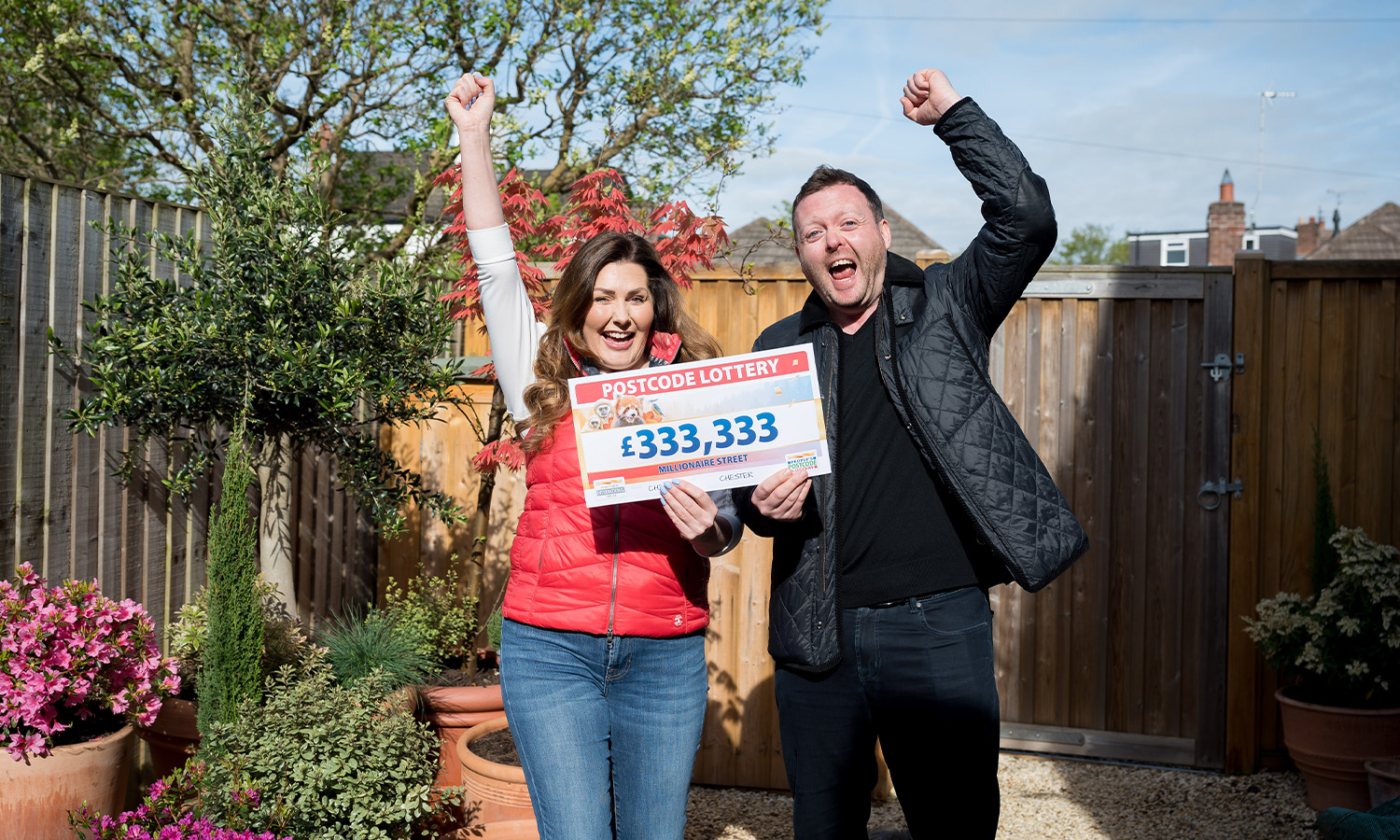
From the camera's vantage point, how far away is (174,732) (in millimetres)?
3258

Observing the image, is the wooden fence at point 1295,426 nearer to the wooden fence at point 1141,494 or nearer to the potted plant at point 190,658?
the wooden fence at point 1141,494

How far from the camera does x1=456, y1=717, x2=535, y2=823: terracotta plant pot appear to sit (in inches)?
126

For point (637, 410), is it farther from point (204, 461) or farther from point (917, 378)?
point (204, 461)

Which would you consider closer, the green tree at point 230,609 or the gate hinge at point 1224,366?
the green tree at point 230,609

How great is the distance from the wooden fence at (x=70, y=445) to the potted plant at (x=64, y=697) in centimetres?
26

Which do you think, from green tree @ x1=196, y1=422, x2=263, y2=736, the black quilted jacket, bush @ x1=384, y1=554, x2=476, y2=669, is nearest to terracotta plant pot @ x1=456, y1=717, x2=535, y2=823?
bush @ x1=384, y1=554, x2=476, y2=669

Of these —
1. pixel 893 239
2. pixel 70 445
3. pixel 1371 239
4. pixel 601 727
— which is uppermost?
pixel 1371 239

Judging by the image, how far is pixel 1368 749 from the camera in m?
3.85

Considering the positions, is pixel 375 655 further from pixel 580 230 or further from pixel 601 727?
pixel 601 727

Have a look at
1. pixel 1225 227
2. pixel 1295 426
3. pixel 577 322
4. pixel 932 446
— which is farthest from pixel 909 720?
pixel 1225 227

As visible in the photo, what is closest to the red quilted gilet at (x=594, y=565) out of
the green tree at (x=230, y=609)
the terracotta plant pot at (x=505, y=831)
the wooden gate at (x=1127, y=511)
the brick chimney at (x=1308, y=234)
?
the green tree at (x=230, y=609)

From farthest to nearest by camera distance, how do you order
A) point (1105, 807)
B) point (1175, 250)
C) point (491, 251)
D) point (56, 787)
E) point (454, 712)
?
point (1175, 250) < point (1105, 807) < point (454, 712) < point (56, 787) < point (491, 251)

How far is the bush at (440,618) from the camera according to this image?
3963mm

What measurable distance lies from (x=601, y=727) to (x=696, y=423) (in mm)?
645
